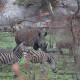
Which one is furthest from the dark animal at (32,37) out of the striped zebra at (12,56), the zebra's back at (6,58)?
the zebra's back at (6,58)

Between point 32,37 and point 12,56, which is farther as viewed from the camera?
point 32,37

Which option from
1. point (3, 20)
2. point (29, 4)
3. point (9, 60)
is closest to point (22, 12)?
point (29, 4)

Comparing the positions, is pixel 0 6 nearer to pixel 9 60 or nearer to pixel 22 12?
pixel 22 12

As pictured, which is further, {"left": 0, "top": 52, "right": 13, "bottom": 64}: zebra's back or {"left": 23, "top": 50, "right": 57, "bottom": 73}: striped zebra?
{"left": 23, "top": 50, "right": 57, "bottom": 73}: striped zebra

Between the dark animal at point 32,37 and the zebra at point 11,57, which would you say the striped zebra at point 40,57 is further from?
the dark animal at point 32,37

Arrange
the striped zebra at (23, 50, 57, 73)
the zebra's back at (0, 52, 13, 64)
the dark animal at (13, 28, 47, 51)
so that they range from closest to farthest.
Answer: the zebra's back at (0, 52, 13, 64) → the striped zebra at (23, 50, 57, 73) → the dark animal at (13, 28, 47, 51)

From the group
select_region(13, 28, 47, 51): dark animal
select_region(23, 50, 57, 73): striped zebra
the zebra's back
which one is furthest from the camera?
select_region(13, 28, 47, 51): dark animal

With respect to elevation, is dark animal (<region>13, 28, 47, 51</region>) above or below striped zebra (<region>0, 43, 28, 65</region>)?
below

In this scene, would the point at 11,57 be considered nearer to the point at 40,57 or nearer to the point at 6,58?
the point at 6,58

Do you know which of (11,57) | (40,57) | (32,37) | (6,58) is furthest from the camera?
(32,37)

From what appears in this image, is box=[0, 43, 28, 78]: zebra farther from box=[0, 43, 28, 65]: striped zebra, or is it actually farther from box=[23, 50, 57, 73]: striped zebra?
box=[23, 50, 57, 73]: striped zebra

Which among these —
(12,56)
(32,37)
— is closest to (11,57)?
(12,56)

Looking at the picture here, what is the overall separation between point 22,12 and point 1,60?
18404 mm

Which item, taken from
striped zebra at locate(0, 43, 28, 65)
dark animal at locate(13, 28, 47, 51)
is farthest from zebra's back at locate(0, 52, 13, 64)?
dark animal at locate(13, 28, 47, 51)
